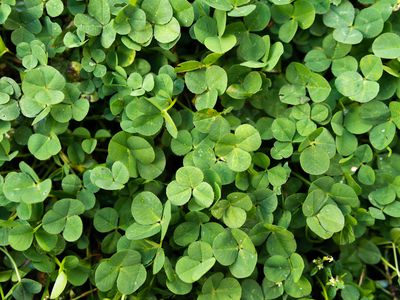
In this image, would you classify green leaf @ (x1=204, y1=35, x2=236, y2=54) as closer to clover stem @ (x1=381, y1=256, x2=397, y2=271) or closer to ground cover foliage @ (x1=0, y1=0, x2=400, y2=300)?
ground cover foliage @ (x1=0, y1=0, x2=400, y2=300)

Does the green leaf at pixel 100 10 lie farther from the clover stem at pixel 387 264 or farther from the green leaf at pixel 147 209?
the clover stem at pixel 387 264

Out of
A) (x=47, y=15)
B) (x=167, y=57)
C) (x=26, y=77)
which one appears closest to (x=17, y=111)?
(x=26, y=77)

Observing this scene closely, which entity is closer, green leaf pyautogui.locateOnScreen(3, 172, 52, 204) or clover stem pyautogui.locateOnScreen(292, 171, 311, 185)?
green leaf pyautogui.locateOnScreen(3, 172, 52, 204)

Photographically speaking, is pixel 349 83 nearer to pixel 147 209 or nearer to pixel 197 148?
pixel 197 148

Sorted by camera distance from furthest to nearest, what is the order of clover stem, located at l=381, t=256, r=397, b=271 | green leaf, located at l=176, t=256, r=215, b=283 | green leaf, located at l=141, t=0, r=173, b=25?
clover stem, located at l=381, t=256, r=397, b=271, green leaf, located at l=141, t=0, r=173, b=25, green leaf, located at l=176, t=256, r=215, b=283

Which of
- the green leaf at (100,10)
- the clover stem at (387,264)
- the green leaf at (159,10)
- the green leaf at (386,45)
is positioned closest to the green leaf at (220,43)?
the green leaf at (159,10)

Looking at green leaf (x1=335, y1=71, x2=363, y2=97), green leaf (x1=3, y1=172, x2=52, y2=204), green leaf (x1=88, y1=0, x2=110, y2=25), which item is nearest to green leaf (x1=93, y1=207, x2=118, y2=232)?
green leaf (x1=3, y1=172, x2=52, y2=204)

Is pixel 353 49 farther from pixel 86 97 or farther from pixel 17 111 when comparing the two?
pixel 17 111

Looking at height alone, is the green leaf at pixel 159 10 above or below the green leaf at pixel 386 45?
above

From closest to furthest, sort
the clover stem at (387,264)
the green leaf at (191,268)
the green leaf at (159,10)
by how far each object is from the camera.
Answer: the green leaf at (191,268), the green leaf at (159,10), the clover stem at (387,264)
